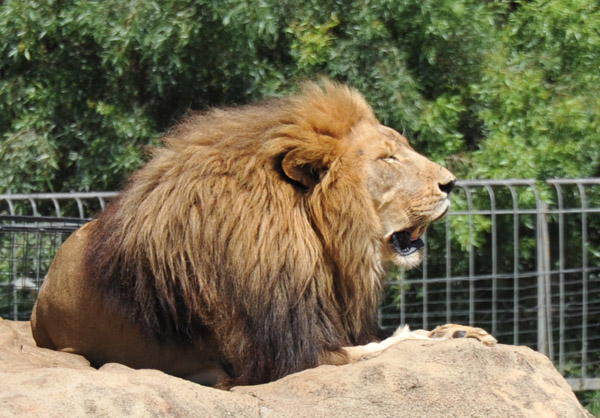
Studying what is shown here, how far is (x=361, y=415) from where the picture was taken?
2.60 metres

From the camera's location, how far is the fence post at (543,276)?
5898 mm

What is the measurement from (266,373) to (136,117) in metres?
3.82

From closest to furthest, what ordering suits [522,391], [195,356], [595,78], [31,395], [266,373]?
[31,395] < [522,391] < [266,373] < [195,356] < [595,78]

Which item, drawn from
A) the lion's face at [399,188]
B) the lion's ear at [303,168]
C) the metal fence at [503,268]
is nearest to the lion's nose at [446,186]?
the lion's face at [399,188]

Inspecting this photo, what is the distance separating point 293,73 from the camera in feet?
22.0

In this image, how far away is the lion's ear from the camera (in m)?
3.55

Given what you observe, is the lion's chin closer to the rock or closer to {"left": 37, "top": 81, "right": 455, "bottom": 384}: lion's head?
{"left": 37, "top": 81, "right": 455, "bottom": 384}: lion's head

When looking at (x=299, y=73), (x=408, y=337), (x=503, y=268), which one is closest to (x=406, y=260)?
(x=408, y=337)

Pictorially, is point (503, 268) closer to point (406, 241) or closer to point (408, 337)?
point (406, 241)

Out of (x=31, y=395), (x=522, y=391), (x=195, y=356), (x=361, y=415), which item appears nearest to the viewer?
(x=31, y=395)

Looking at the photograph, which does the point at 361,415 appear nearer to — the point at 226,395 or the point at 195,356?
the point at 226,395

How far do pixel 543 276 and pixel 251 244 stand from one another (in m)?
3.02

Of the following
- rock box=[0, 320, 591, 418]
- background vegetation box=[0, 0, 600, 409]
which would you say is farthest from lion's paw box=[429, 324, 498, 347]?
background vegetation box=[0, 0, 600, 409]

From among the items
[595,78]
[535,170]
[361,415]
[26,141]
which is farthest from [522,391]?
[26,141]
